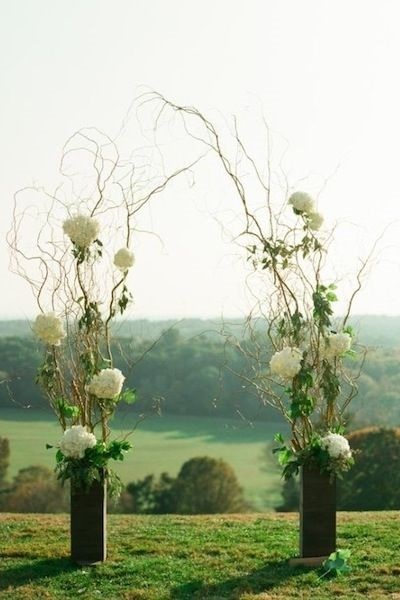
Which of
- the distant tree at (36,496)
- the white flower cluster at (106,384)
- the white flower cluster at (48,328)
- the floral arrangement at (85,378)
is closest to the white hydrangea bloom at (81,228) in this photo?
the floral arrangement at (85,378)

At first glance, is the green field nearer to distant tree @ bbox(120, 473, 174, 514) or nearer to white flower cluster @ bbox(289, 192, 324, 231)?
distant tree @ bbox(120, 473, 174, 514)

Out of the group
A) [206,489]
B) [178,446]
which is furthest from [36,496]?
[206,489]

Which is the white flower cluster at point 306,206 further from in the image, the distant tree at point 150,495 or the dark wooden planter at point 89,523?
the distant tree at point 150,495

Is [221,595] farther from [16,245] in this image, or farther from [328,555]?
[16,245]

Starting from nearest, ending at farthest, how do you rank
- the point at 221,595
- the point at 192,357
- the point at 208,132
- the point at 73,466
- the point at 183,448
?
1. the point at 221,595
2. the point at 73,466
3. the point at 208,132
4. the point at 192,357
5. the point at 183,448

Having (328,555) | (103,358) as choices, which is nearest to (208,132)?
(103,358)

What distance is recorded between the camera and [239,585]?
568 centimetres

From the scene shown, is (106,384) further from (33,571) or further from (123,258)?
(33,571)

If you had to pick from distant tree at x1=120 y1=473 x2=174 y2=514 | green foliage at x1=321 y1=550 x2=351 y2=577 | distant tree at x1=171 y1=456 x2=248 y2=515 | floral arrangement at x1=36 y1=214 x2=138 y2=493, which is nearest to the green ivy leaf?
floral arrangement at x1=36 y1=214 x2=138 y2=493

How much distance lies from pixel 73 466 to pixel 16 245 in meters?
1.89

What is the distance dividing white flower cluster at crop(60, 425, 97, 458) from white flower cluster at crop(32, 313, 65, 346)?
67 cm

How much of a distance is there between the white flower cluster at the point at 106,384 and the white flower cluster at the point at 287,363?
108 centimetres

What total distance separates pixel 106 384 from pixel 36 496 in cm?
1115

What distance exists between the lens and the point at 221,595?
216 inches
